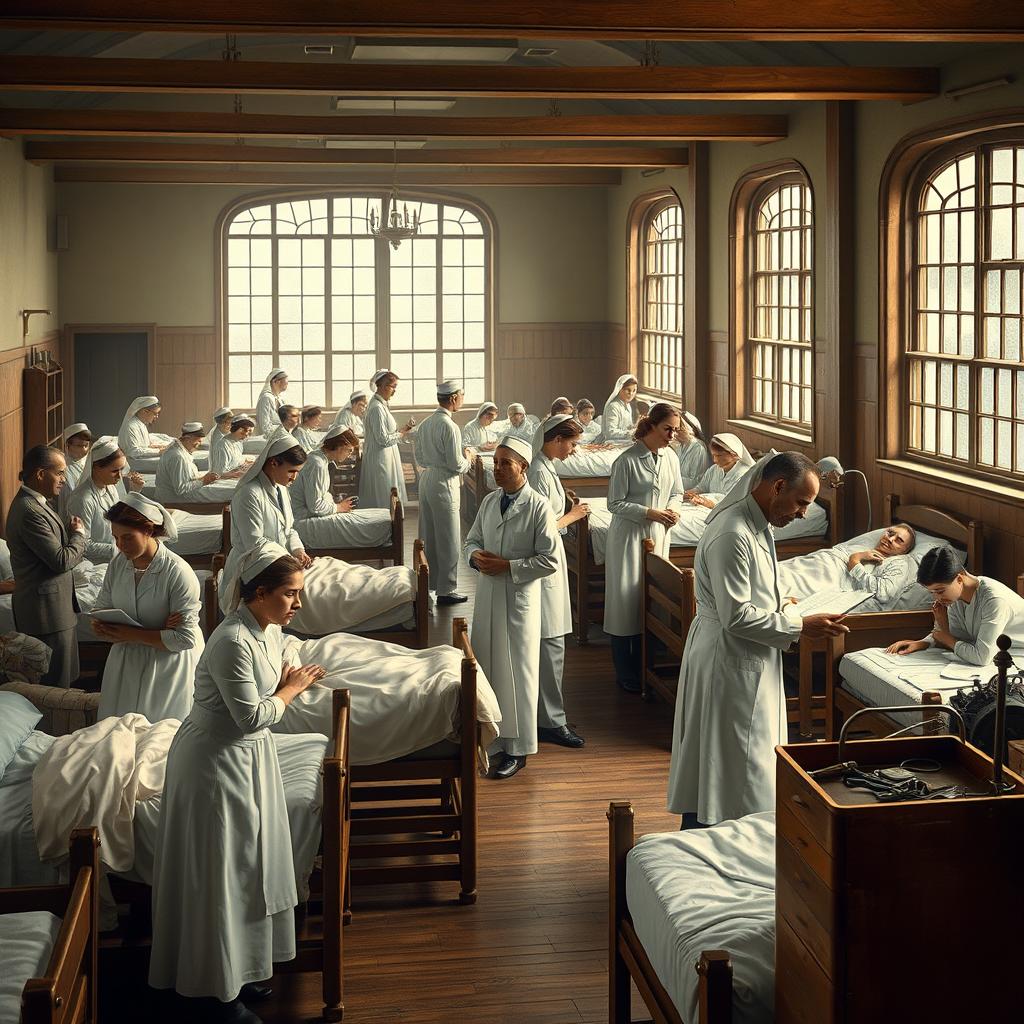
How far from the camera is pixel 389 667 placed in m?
5.72

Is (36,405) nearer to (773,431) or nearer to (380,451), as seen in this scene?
(380,451)

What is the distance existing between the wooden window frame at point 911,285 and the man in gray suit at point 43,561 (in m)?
5.16

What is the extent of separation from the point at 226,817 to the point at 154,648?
147 cm

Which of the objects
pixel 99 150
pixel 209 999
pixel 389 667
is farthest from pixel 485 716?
pixel 99 150

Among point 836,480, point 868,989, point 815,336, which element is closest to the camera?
point 868,989

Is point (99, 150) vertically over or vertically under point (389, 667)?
over

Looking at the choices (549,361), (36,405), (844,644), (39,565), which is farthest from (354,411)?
(844,644)

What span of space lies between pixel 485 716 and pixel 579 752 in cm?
177

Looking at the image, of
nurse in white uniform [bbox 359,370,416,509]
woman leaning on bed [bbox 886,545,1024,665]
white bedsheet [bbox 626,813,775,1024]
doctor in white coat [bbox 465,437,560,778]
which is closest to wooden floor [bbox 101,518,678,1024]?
doctor in white coat [bbox 465,437,560,778]

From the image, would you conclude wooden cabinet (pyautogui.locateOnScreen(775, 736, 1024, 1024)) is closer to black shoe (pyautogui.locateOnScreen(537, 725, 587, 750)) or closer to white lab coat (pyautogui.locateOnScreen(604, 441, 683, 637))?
black shoe (pyautogui.locateOnScreen(537, 725, 587, 750))

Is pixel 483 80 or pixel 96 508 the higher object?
pixel 483 80

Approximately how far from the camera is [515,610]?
670cm

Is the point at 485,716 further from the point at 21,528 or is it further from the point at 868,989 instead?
the point at 868,989

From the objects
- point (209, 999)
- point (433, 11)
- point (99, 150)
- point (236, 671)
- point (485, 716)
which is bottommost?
point (209, 999)
